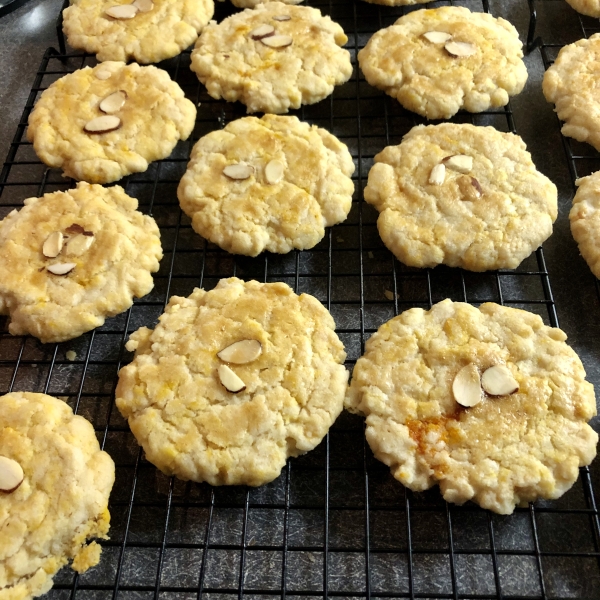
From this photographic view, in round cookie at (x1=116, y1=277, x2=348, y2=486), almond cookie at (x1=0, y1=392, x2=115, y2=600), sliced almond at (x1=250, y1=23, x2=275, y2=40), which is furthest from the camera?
sliced almond at (x1=250, y1=23, x2=275, y2=40)

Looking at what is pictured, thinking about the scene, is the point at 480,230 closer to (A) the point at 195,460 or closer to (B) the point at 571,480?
(B) the point at 571,480

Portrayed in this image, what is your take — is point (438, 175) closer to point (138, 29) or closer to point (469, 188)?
point (469, 188)

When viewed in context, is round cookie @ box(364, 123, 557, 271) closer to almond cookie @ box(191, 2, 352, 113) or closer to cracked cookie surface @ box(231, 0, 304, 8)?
almond cookie @ box(191, 2, 352, 113)

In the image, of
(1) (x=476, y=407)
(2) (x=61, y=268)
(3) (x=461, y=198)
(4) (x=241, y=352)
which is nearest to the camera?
(1) (x=476, y=407)

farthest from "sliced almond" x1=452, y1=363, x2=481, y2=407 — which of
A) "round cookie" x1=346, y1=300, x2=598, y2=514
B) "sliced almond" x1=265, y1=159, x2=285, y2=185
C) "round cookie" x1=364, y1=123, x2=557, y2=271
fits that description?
"sliced almond" x1=265, y1=159, x2=285, y2=185

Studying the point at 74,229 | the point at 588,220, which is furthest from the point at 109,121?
the point at 588,220

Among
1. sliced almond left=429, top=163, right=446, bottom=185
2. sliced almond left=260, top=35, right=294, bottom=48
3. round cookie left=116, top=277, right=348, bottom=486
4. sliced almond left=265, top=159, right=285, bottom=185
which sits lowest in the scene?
round cookie left=116, top=277, right=348, bottom=486

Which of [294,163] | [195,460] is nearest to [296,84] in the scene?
Result: [294,163]
